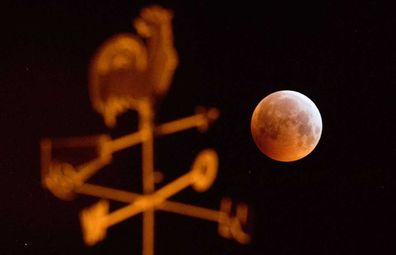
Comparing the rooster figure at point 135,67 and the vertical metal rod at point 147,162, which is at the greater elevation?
the rooster figure at point 135,67

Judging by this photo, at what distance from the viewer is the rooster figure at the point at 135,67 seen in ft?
8.55

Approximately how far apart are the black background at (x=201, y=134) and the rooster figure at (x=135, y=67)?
42 mm

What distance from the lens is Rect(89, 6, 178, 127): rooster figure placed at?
2605mm

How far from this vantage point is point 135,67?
8.70 feet

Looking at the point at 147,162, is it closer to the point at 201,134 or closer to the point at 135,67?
the point at 201,134

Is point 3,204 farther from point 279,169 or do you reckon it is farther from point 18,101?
point 279,169

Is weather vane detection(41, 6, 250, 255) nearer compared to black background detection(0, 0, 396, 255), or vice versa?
black background detection(0, 0, 396, 255)

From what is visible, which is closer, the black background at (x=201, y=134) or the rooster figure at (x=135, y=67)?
the black background at (x=201, y=134)

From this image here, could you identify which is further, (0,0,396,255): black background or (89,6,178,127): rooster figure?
(89,6,178,127): rooster figure

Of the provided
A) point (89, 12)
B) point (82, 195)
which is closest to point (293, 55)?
point (89, 12)

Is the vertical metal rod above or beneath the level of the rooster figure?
beneath

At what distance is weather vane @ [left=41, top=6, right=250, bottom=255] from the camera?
2611mm

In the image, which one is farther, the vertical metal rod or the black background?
the vertical metal rod

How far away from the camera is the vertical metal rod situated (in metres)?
2.63
